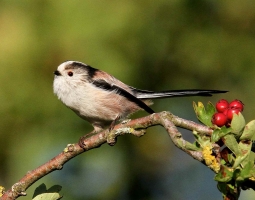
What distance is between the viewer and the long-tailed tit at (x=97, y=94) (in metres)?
3.91

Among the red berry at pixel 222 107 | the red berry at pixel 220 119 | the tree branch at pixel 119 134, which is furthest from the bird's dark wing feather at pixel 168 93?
the red berry at pixel 220 119

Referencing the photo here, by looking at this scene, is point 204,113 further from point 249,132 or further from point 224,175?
point 224,175

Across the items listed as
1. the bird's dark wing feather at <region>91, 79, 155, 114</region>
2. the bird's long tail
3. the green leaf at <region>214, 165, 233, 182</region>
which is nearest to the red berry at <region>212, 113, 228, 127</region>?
the green leaf at <region>214, 165, 233, 182</region>

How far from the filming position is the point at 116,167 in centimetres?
439

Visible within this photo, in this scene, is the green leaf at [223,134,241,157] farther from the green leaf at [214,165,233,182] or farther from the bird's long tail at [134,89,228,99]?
the bird's long tail at [134,89,228,99]

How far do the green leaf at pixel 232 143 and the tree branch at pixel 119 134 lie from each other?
0.11 m

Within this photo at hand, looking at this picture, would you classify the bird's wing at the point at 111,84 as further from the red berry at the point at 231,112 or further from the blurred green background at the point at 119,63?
the red berry at the point at 231,112

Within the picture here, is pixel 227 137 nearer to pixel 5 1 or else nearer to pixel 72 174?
pixel 72 174

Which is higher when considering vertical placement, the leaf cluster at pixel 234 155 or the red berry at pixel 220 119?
the red berry at pixel 220 119

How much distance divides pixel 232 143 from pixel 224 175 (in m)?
0.13

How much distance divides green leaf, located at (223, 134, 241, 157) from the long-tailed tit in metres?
2.01

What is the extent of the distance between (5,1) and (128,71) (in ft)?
4.27

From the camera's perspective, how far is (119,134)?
2496mm

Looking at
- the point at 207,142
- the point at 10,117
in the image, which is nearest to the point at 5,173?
the point at 10,117
